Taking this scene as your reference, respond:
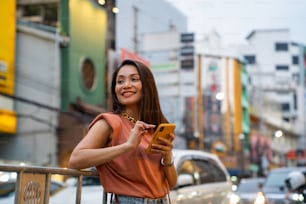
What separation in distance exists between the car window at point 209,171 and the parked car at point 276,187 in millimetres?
2374

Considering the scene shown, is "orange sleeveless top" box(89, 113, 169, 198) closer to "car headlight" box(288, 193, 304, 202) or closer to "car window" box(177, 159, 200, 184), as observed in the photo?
"car window" box(177, 159, 200, 184)

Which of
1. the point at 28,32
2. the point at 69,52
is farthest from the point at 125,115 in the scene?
the point at 69,52

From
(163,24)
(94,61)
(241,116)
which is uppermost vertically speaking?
(163,24)

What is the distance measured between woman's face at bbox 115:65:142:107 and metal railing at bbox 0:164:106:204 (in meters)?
0.39

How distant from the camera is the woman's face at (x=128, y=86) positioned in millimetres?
2234

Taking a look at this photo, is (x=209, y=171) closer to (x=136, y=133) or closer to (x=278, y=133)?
(x=136, y=133)

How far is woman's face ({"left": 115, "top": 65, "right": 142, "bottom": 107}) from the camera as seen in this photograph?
2.23 m

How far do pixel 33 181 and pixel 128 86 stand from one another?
574 mm

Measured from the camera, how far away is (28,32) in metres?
14.5

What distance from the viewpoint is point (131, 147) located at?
79.0 inches

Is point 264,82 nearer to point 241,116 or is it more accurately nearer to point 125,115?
point 241,116

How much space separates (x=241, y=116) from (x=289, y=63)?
294 inches

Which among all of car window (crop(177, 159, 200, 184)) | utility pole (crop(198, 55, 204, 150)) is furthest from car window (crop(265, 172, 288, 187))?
utility pole (crop(198, 55, 204, 150))

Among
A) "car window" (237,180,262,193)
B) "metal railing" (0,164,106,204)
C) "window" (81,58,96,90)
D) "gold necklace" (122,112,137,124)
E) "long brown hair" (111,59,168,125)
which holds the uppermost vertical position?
"window" (81,58,96,90)
